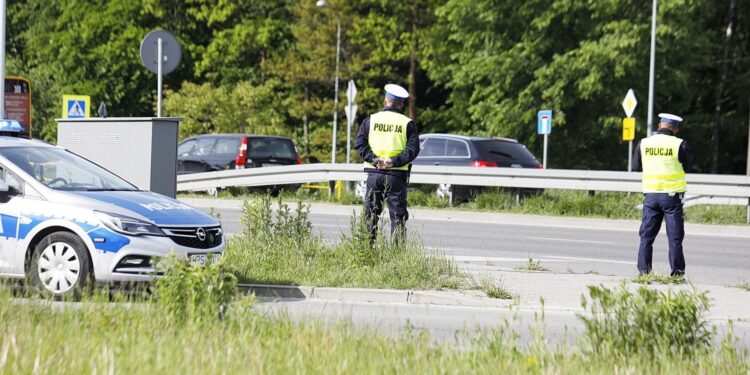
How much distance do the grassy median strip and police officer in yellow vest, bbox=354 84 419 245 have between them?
Result: 5.15 m

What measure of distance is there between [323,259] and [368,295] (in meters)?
1.49

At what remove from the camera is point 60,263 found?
33.0 feet

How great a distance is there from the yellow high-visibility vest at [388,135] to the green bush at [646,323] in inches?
228

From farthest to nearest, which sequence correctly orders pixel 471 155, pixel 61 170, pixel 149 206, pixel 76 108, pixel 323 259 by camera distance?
1. pixel 471 155
2. pixel 76 108
3. pixel 323 259
4. pixel 61 170
5. pixel 149 206

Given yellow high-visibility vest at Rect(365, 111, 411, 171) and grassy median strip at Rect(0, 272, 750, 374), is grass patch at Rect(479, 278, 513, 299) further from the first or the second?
grassy median strip at Rect(0, 272, 750, 374)

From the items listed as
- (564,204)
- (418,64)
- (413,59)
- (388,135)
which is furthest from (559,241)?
(418,64)

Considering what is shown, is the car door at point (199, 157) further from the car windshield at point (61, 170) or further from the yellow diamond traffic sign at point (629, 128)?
the car windshield at point (61, 170)

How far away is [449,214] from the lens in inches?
951

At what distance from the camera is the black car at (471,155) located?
26.6 meters

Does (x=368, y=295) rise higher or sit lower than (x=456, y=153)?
lower

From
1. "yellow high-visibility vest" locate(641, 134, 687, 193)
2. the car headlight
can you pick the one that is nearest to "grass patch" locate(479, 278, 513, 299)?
"yellow high-visibility vest" locate(641, 134, 687, 193)

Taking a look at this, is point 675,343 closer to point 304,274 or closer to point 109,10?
point 304,274

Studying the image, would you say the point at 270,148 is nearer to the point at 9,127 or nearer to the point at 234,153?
the point at 234,153

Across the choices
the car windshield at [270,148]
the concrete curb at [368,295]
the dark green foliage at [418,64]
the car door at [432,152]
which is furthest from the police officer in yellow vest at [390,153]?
the dark green foliage at [418,64]
